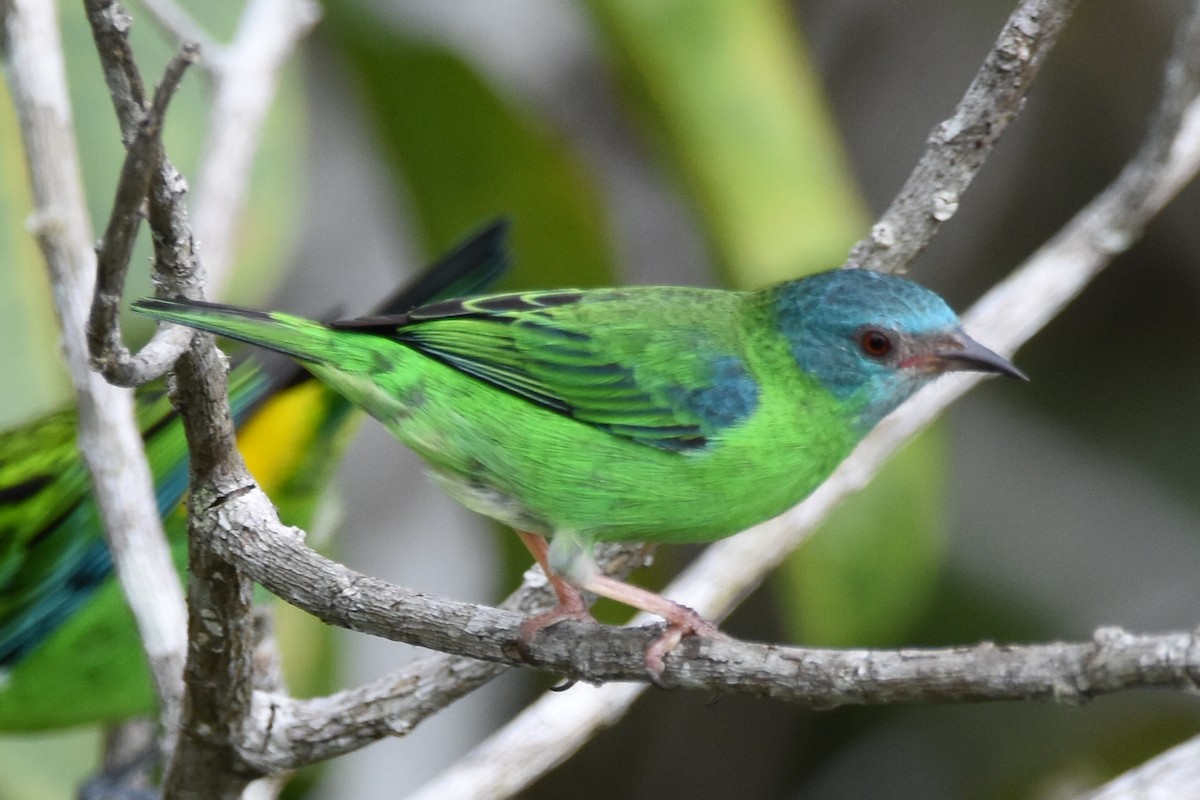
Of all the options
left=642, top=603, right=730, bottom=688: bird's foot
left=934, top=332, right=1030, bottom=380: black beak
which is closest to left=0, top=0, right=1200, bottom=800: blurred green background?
left=934, top=332, right=1030, bottom=380: black beak

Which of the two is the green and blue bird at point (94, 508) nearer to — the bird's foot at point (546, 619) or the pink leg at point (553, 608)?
the pink leg at point (553, 608)

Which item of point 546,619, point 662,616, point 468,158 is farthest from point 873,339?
point 468,158

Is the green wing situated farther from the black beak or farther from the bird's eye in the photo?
the black beak

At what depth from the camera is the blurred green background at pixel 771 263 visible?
311cm

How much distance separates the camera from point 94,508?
262cm

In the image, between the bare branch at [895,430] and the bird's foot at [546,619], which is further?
the bare branch at [895,430]

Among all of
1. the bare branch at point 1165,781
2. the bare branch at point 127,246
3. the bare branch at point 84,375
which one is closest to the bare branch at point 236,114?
the bare branch at point 84,375

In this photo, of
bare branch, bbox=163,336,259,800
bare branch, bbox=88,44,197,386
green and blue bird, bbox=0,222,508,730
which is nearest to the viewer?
bare branch, bbox=88,44,197,386

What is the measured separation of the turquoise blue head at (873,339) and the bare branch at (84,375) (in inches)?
46.8

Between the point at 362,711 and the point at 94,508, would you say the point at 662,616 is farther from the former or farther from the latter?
the point at 94,508

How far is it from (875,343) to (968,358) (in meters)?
0.17

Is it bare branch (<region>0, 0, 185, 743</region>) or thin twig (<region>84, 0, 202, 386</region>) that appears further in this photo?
bare branch (<region>0, 0, 185, 743</region>)

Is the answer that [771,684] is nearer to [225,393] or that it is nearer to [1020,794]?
[225,393]

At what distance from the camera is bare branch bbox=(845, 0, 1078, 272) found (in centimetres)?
205
